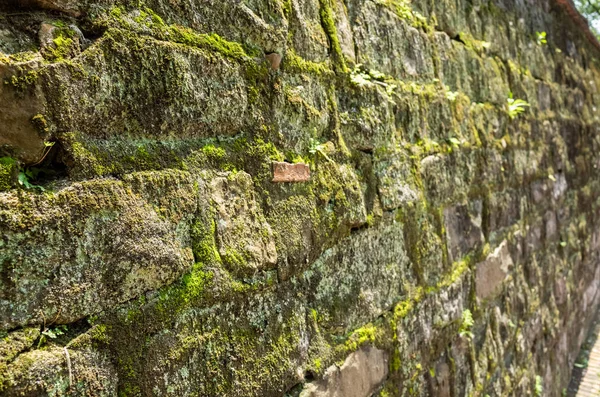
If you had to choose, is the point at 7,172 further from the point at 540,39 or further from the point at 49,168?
the point at 540,39

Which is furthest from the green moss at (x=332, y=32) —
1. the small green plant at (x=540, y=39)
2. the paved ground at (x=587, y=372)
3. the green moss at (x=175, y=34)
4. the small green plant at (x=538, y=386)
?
the paved ground at (x=587, y=372)

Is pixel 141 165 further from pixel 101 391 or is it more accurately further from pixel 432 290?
pixel 432 290

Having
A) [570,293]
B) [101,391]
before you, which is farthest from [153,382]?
[570,293]

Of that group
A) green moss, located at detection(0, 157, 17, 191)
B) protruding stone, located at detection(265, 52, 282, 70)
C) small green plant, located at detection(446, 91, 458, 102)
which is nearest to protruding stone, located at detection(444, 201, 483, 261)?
small green plant, located at detection(446, 91, 458, 102)

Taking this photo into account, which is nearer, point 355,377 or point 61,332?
point 61,332

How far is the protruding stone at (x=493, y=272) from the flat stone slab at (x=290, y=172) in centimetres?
155

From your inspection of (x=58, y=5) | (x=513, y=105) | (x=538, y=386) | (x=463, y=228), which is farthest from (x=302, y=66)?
(x=538, y=386)

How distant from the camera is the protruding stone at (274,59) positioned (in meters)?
1.41

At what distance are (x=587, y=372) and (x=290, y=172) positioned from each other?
452 centimetres

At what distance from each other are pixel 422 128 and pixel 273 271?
1170 millimetres

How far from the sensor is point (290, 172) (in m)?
1.45

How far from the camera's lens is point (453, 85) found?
256 cm

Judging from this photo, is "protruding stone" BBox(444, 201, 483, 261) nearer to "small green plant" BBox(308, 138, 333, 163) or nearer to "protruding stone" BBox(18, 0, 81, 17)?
"small green plant" BBox(308, 138, 333, 163)

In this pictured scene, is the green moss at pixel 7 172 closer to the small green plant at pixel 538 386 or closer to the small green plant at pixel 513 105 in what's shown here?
the small green plant at pixel 513 105
